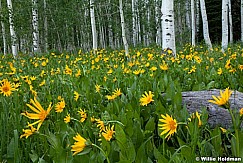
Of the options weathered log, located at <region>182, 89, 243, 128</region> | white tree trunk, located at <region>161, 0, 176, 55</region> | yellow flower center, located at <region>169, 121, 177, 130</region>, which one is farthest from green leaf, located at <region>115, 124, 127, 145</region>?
white tree trunk, located at <region>161, 0, 176, 55</region>

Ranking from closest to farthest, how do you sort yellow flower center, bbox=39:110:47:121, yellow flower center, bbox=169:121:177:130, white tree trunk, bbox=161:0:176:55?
1. yellow flower center, bbox=169:121:177:130
2. yellow flower center, bbox=39:110:47:121
3. white tree trunk, bbox=161:0:176:55

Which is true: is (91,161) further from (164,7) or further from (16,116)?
(164,7)

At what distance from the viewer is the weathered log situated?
1.99m

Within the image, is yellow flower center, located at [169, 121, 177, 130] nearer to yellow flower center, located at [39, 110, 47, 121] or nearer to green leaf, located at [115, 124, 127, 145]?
green leaf, located at [115, 124, 127, 145]

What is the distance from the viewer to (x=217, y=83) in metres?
3.39

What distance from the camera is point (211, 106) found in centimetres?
213

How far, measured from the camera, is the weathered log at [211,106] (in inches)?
78.5

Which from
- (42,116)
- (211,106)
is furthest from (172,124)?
(211,106)

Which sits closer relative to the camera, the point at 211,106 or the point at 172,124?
the point at 172,124

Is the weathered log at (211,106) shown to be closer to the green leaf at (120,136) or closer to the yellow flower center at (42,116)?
the green leaf at (120,136)

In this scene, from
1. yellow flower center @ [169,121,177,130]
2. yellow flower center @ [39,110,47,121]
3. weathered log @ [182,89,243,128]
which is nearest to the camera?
yellow flower center @ [169,121,177,130]

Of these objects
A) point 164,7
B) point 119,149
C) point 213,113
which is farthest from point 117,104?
point 164,7

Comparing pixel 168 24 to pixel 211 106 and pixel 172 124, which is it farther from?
pixel 172 124

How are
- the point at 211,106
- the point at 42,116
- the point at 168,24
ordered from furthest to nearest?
1. the point at 168,24
2. the point at 211,106
3. the point at 42,116
